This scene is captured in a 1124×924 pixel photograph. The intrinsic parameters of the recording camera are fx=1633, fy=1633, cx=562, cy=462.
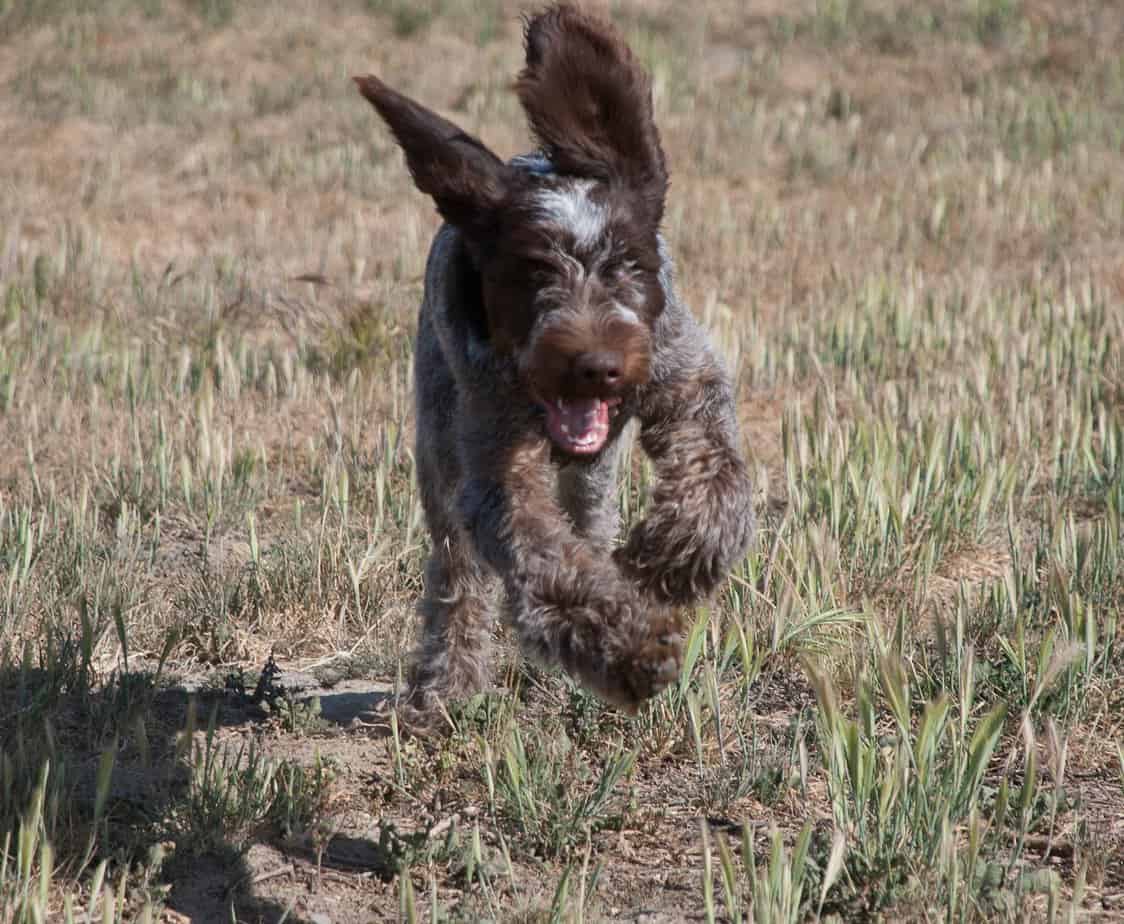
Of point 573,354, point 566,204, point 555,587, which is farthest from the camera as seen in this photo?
point 566,204

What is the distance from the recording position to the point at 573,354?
342 centimetres

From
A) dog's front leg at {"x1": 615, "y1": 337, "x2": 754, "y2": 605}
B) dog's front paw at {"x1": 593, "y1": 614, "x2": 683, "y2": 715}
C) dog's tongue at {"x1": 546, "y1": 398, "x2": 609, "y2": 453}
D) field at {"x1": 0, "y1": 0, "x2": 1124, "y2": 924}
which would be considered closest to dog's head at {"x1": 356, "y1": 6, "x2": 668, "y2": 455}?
dog's tongue at {"x1": 546, "y1": 398, "x2": 609, "y2": 453}

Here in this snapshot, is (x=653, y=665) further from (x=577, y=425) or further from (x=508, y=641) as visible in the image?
(x=508, y=641)

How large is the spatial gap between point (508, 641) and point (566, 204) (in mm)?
1911

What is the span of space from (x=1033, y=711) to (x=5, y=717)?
2.73 metres

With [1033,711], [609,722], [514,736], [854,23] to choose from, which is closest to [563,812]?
[514,736]

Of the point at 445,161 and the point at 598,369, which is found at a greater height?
the point at 445,161

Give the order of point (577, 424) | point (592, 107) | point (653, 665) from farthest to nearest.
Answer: point (592, 107) < point (577, 424) < point (653, 665)

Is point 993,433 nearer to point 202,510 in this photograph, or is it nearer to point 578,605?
point 202,510

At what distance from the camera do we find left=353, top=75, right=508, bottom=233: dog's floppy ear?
3.68 meters

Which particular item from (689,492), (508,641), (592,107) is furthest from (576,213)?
(508,641)

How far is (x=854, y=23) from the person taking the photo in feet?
60.2

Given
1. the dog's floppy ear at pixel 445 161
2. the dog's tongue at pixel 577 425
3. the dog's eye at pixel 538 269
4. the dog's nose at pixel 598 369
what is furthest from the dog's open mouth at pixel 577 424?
the dog's floppy ear at pixel 445 161

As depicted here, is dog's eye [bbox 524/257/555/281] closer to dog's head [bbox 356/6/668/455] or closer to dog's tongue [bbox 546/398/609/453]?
dog's head [bbox 356/6/668/455]
